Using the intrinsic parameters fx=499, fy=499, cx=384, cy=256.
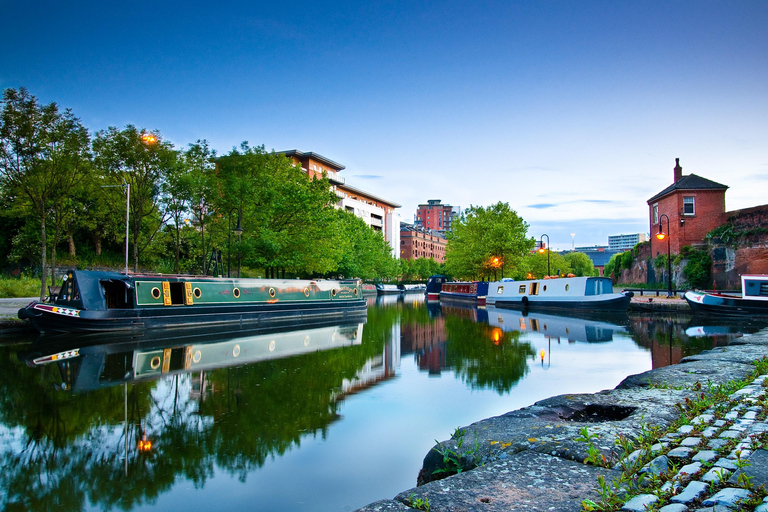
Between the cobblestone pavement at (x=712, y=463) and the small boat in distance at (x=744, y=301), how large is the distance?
2335 centimetres

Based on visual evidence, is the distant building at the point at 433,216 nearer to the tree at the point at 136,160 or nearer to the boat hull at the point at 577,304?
the boat hull at the point at 577,304

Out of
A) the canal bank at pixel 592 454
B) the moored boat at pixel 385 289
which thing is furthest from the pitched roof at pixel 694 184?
the moored boat at pixel 385 289

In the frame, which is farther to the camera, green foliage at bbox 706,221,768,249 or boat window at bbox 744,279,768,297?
green foliage at bbox 706,221,768,249

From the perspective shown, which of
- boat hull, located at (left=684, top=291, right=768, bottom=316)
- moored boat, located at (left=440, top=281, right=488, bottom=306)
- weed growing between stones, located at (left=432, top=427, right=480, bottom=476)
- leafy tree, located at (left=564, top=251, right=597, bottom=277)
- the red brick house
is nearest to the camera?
weed growing between stones, located at (left=432, top=427, right=480, bottom=476)

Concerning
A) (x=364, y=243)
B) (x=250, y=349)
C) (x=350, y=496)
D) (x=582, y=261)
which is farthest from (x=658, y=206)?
(x=582, y=261)

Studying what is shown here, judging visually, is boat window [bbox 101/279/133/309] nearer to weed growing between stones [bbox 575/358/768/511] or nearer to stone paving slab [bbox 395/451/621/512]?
stone paving slab [bbox 395/451/621/512]

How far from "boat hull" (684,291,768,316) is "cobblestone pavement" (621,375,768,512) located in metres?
23.3

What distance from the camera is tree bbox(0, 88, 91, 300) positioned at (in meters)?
19.0

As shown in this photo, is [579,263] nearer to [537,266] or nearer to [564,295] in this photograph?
[537,266]

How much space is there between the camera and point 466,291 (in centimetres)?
5034

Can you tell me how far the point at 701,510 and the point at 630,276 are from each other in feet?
153

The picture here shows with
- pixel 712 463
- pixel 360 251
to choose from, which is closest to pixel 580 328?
pixel 712 463

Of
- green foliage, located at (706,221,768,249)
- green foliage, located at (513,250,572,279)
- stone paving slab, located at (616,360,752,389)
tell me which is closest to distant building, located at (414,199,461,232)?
green foliage, located at (513,250,572,279)

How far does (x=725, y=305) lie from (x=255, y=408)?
83.2 ft
